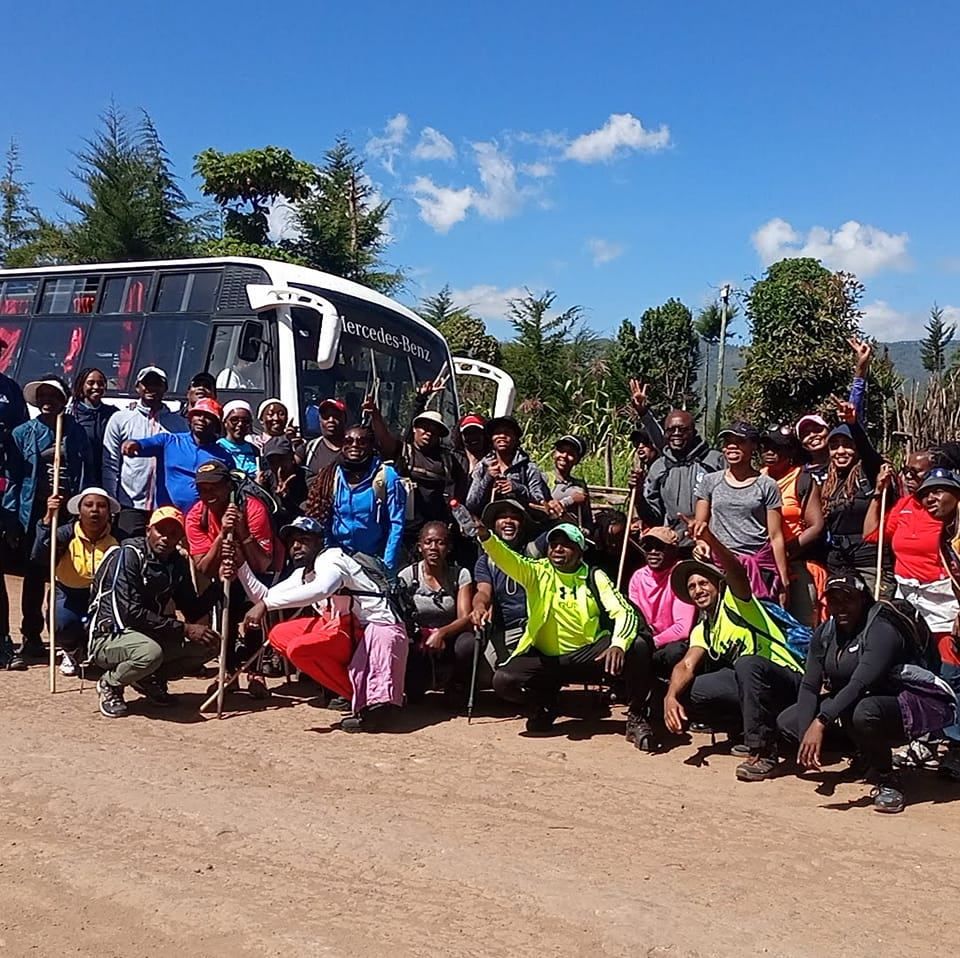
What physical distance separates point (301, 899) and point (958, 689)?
3.38 meters

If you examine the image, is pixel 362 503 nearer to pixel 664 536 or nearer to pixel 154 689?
pixel 154 689

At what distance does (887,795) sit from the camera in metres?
4.57

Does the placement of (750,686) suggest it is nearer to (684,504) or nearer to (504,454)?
(684,504)

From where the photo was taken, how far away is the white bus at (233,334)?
9.13 meters

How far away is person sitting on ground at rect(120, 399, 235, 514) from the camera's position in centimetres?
686

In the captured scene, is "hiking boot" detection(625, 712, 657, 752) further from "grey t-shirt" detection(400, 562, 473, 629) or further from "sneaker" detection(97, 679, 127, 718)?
"sneaker" detection(97, 679, 127, 718)

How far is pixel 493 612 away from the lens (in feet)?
19.4

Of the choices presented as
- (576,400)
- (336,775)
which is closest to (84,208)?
(576,400)

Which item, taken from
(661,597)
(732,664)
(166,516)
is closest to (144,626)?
(166,516)

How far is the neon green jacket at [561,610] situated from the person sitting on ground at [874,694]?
3.92 feet

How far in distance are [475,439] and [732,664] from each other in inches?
98.7

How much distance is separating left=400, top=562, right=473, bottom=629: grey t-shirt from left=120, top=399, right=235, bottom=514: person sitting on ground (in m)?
1.72

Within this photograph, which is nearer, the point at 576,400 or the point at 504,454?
the point at 504,454

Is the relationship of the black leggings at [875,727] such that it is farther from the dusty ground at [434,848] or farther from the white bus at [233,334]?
the white bus at [233,334]
